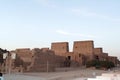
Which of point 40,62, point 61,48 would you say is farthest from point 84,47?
point 40,62

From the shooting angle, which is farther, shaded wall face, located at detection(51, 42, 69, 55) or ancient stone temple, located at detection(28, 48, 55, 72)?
shaded wall face, located at detection(51, 42, 69, 55)

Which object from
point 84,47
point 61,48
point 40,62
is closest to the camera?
point 40,62

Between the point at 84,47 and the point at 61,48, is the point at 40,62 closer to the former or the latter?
the point at 61,48

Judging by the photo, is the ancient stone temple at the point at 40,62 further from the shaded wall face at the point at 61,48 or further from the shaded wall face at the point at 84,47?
the shaded wall face at the point at 84,47

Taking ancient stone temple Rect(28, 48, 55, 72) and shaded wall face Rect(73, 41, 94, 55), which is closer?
ancient stone temple Rect(28, 48, 55, 72)

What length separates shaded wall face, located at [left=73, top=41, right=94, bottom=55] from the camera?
252ft

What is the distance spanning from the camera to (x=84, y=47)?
77938 millimetres

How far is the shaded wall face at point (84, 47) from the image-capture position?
76875mm


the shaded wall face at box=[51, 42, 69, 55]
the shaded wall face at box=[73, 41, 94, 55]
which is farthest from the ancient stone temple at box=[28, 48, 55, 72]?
the shaded wall face at box=[73, 41, 94, 55]

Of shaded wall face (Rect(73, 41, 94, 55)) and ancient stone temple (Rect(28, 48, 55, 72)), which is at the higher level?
shaded wall face (Rect(73, 41, 94, 55))

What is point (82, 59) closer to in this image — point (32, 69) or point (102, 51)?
point (102, 51)

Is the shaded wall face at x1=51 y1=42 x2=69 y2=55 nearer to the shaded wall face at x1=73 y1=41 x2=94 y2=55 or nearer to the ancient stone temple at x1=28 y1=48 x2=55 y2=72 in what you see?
the shaded wall face at x1=73 y1=41 x2=94 y2=55

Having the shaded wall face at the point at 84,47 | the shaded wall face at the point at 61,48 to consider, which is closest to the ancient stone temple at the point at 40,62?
the shaded wall face at the point at 61,48

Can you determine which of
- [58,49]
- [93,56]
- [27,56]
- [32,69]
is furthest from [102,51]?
[32,69]
